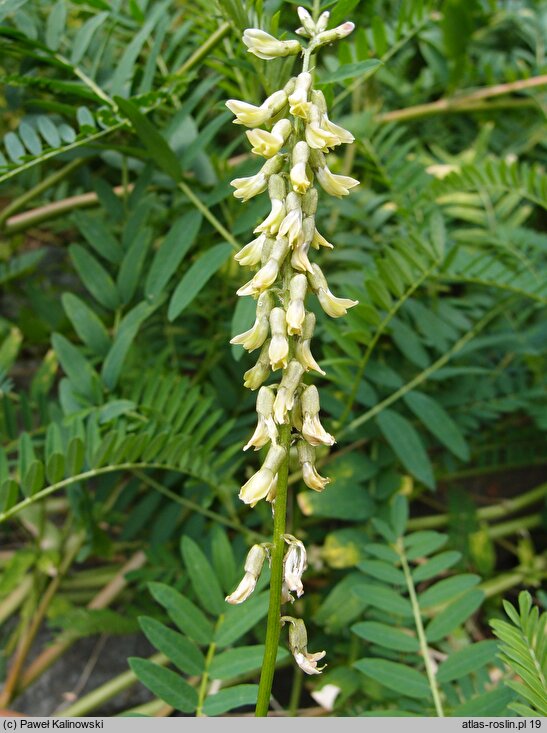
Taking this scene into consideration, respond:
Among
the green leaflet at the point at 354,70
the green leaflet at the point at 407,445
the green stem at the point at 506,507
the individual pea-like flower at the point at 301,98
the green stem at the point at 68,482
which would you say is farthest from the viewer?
the green stem at the point at 506,507

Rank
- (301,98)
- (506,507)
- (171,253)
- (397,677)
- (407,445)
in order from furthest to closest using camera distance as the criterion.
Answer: (506,507) → (407,445) → (171,253) → (397,677) → (301,98)

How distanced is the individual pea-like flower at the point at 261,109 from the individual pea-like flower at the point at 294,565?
1.26ft

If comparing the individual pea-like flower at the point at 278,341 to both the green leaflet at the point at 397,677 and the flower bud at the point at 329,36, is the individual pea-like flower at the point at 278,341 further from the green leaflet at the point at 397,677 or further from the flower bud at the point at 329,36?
the green leaflet at the point at 397,677

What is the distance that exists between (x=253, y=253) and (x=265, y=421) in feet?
0.51

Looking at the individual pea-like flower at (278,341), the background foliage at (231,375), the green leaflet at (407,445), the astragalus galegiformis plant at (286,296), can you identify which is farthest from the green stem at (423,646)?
the individual pea-like flower at (278,341)

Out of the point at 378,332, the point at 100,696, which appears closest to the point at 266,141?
the point at 378,332

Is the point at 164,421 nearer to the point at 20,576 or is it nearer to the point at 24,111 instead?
the point at 20,576

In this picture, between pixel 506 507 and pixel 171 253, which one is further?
pixel 506 507

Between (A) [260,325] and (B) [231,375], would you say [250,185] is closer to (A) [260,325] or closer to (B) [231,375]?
(A) [260,325]

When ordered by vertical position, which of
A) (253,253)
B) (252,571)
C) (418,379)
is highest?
(253,253)

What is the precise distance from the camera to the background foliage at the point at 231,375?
1021 mm

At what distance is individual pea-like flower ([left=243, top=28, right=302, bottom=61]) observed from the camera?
0.69 meters

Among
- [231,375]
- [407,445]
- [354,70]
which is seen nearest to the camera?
[354,70]

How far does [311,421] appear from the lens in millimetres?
651
